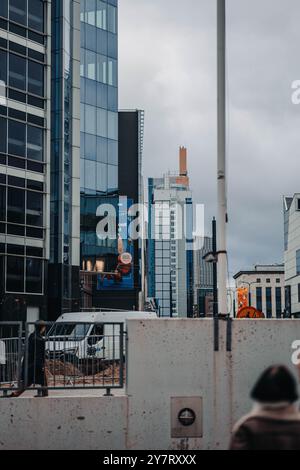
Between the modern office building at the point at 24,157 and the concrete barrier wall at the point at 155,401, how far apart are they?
33980 mm

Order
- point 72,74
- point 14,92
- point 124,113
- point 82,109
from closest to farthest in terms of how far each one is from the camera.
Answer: point 14,92
point 72,74
point 82,109
point 124,113

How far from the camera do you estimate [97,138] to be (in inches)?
2591

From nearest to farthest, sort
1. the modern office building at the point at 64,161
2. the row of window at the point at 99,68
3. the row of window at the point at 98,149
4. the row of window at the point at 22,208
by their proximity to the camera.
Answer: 1. the row of window at the point at 22,208
2. the modern office building at the point at 64,161
3. the row of window at the point at 98,149
4. the row of window at the point at 99,68

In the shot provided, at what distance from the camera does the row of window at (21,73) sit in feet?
143

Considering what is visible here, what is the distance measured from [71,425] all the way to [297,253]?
104 m

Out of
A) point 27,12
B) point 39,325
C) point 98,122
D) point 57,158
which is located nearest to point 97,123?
point 98,122

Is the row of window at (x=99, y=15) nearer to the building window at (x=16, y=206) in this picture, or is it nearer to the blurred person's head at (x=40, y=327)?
the building window at (x=16, y=206)

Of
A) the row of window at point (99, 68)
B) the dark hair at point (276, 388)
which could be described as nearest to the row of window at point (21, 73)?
the row of window at point (99, 68)

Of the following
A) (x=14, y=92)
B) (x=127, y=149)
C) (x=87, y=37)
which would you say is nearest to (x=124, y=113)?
(x=127, y=149)

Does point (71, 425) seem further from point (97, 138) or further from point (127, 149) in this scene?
point (127, 149)

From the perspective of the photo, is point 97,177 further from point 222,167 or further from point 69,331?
point 222,167

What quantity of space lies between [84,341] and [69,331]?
1.79 ft
